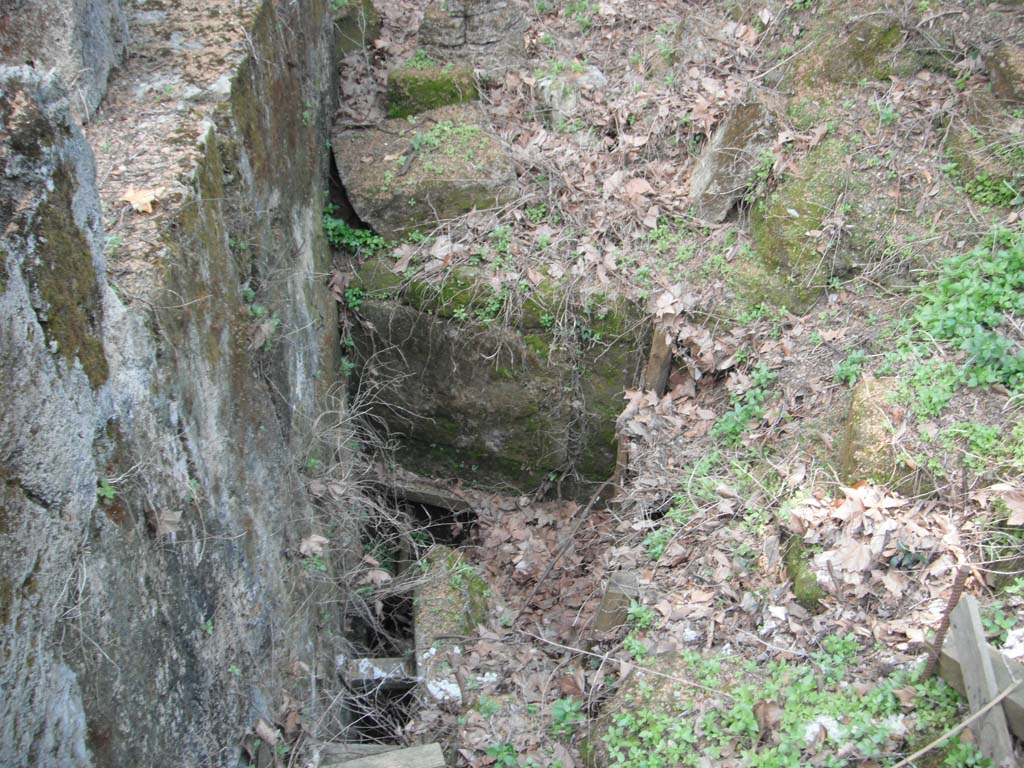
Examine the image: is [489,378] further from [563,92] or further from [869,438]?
[869,438]

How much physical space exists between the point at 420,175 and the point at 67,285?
4059 mm

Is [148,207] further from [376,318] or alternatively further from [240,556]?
[376,318]

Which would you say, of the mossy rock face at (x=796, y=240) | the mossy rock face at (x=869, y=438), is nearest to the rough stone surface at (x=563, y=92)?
the mossy rock face at (x=796, y=240)

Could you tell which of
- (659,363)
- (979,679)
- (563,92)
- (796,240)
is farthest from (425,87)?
(979,679)

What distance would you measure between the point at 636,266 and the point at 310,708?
3.71 m

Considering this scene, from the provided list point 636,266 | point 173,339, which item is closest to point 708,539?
point 636,266

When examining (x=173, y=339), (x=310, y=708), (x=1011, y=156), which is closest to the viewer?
(x=173, y=339)

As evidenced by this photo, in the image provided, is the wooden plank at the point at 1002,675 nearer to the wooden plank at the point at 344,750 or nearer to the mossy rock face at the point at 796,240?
the wooden plank at the point at 344,750

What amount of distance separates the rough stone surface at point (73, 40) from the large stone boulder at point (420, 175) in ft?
8.05

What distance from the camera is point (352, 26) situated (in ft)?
21.4

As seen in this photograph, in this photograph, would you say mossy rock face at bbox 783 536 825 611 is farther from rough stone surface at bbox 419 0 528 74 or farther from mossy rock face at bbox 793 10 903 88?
rough stone surface at bbox 419 0 528 74

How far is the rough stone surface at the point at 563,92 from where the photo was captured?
6523mm

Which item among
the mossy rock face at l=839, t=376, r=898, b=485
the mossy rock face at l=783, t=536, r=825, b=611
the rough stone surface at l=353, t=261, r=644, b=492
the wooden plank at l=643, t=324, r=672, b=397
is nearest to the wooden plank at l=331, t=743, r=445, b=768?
the mossy rock face at l=783, t=536, r=825, b=611

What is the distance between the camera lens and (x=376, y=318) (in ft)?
19.7
